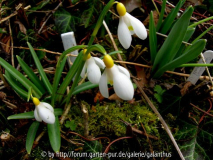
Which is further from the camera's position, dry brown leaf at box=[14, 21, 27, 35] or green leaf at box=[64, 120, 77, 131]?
dry brown leaf at box=[14, 21, 27, 35]

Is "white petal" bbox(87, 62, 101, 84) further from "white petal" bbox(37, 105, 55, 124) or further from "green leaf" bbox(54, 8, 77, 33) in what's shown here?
"green leaf" bbox(54, 8, 77, 33)

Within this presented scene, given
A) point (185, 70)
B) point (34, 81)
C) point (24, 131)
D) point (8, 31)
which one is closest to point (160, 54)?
point (185, 70)

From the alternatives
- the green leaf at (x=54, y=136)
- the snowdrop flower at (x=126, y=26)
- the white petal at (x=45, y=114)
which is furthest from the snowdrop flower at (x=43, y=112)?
the snowdrop flower at (x=126, y=26)

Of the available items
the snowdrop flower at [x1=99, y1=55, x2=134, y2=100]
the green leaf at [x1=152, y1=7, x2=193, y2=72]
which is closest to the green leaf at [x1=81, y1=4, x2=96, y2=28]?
the green leaf at [x1=152, y1=7, x2=193, y2=72]

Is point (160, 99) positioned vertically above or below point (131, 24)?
below

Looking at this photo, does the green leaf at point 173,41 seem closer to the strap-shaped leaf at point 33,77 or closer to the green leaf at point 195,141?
the green leaf at point 195,141

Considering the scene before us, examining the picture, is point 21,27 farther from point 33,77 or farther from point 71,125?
point 71,125

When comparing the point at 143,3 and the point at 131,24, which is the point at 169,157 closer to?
the point at 131,24
